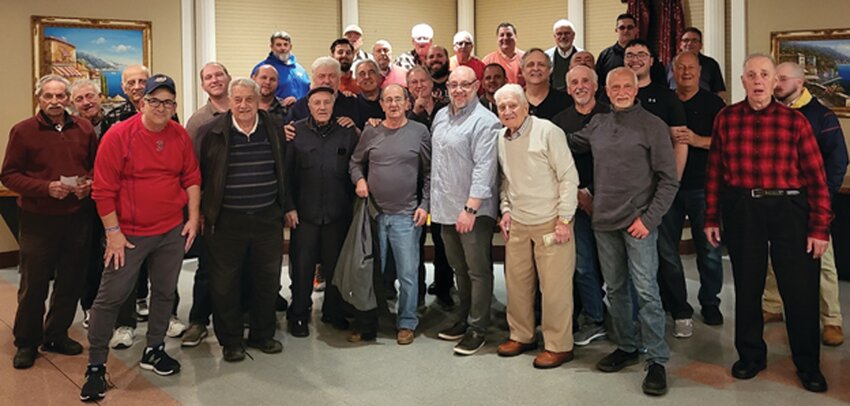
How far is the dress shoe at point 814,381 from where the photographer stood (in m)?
3.50

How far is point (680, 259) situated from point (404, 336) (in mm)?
1680

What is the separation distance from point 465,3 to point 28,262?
20.2 feet

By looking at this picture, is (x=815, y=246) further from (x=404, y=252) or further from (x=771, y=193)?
(x=404, y=252)

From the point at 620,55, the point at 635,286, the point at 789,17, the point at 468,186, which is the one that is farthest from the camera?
the point at 789,17

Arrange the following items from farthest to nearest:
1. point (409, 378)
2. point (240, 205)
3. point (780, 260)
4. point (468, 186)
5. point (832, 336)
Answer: point (832, 336), point (468, 186), point (240, 205), point (409, 378), point (780, 260)

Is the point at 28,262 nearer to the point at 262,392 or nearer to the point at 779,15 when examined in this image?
the point at 262,392

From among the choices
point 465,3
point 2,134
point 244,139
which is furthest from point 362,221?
point 465,3

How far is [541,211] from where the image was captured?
12.5 feet

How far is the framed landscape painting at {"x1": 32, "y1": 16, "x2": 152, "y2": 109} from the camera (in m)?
6.75

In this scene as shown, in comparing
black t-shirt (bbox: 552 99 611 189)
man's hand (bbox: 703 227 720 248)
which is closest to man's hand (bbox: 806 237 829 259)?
man's hand (bbox: 703 227 720 248)

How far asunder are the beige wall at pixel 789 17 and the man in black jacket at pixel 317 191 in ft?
13.5

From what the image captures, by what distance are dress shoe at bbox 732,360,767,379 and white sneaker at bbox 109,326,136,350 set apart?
3.20m

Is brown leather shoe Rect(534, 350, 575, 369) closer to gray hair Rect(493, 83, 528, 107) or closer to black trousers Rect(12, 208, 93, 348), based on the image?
gray hair Rect(493, 83, 528, 107)

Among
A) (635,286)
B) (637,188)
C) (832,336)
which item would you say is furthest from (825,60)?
(635,286)
